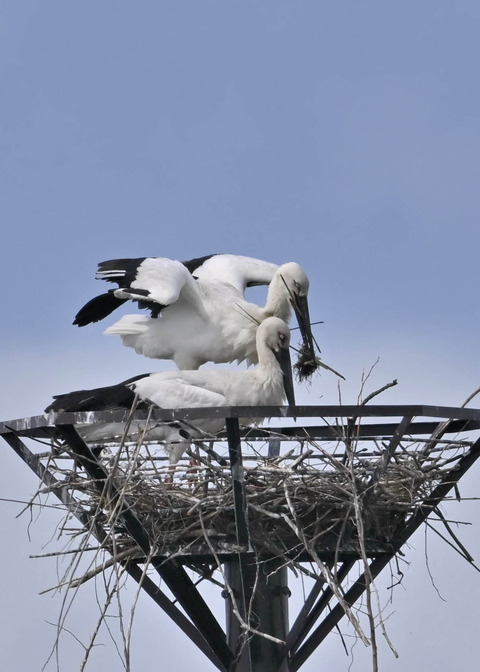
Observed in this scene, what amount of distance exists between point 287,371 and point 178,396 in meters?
0.97

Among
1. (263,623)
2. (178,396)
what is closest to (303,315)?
(178,396)

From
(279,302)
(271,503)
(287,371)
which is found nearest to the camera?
(271,503)

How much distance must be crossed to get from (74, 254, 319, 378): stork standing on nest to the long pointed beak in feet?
2.04

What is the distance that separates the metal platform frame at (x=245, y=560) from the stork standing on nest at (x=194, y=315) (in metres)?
1.54

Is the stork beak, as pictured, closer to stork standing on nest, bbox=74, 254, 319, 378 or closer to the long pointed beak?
stork standing on nest, bbox=74, 254, 319, 378

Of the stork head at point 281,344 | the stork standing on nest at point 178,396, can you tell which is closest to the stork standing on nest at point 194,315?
the stork head at point 281,344

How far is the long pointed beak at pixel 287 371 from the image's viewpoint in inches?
303

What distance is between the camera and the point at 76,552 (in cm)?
661

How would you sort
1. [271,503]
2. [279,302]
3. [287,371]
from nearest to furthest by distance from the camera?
[271,503], [287,371], [279,302]

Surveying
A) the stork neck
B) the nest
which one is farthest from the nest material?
the stork neck

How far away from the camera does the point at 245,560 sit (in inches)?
256

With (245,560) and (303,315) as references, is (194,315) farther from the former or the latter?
(245,560)

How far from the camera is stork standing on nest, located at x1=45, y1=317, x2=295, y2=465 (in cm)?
702

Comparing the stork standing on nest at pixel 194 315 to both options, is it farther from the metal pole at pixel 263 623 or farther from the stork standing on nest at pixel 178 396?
the metal pole at pixel 263 623
